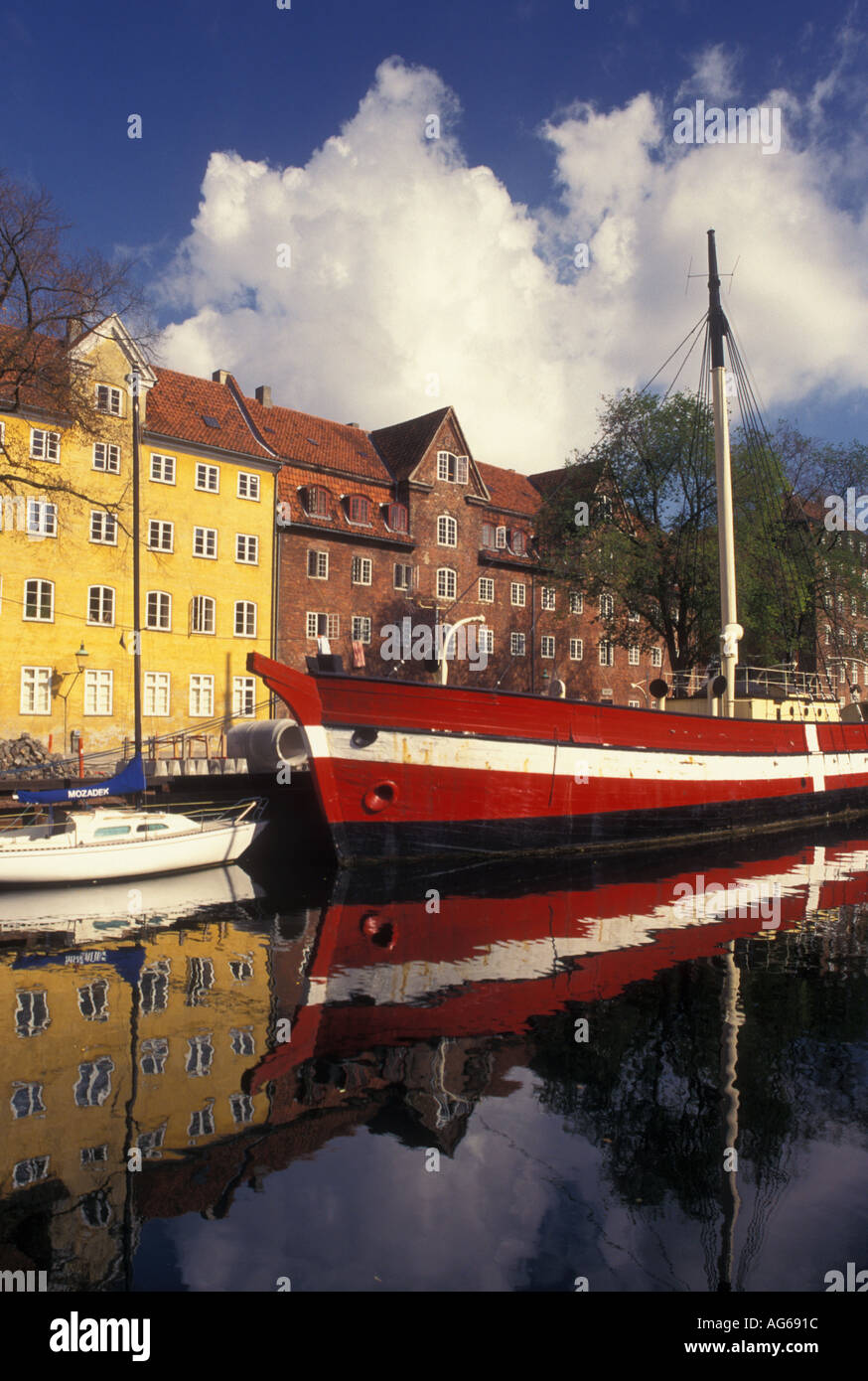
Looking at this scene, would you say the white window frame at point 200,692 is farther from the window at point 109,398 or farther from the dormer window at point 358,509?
the dormer window at point 358,509

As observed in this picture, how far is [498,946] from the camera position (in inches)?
526

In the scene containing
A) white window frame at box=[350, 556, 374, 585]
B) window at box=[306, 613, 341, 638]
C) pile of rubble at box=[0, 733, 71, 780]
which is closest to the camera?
pile of rubble at box=[0, 733, 71, 780]

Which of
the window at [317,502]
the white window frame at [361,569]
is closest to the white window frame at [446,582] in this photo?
the white window frame at [361,569]

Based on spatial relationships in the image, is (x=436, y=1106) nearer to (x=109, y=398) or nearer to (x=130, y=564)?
(x=130, y=564)

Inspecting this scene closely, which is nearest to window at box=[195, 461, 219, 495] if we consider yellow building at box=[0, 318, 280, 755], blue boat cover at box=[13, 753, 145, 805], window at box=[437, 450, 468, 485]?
yellow building at box=[0, 318, 280, 755]

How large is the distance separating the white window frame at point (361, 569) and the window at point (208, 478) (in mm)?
7556

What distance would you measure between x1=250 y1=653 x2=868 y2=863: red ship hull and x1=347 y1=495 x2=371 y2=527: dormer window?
23.8m

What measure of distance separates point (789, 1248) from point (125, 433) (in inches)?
1419

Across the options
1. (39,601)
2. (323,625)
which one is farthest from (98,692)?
(323,625)

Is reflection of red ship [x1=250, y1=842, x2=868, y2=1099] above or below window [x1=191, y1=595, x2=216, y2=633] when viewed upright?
below

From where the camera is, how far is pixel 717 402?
2638 cm

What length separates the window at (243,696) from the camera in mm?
38438

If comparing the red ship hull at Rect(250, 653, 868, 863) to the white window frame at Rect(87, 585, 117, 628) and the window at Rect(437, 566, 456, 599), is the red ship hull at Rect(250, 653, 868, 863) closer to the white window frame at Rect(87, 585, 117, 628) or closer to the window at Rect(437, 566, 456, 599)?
the white window frame at Rect(87, 585, 117, 628)

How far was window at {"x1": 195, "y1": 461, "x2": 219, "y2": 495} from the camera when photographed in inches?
1508
